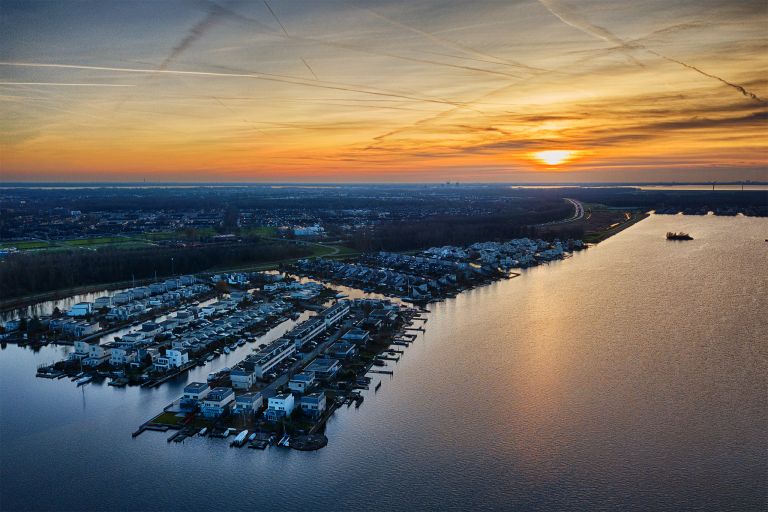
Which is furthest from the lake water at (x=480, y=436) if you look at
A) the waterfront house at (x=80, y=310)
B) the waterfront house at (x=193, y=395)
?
the waterfront house at (x=80, y=310)

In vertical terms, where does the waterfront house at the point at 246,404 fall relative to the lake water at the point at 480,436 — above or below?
above

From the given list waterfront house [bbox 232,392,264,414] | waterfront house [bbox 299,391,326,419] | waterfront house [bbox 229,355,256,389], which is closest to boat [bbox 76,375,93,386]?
waterfront house [bbox 229,355,256,389]

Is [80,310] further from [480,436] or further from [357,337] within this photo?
[480,436]

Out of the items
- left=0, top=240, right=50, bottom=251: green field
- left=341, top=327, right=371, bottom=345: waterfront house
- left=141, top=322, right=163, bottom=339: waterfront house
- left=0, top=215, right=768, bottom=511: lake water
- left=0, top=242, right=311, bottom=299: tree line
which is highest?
left=0, top=240, right=50, bottom=251: green field

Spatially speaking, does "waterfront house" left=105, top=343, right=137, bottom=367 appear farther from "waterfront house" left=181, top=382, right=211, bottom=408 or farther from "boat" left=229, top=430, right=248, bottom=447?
"boat" left=229, top=430, right=248, bottom=447

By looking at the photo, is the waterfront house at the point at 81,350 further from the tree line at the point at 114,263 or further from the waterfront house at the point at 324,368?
the tree line at the point at 114,263

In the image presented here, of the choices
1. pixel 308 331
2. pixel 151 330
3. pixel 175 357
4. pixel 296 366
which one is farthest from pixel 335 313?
pixel 151 330

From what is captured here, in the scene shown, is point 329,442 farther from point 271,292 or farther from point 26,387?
point 271,292
